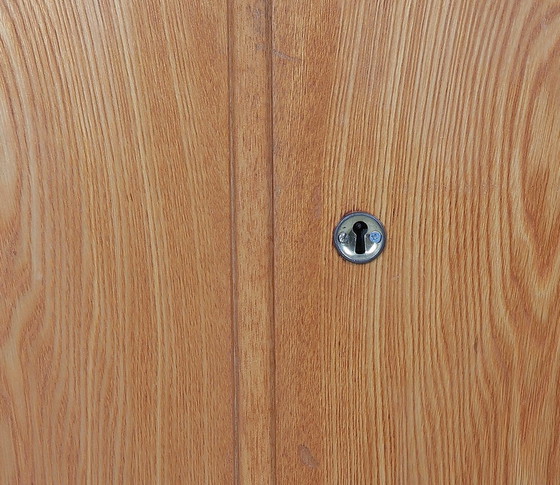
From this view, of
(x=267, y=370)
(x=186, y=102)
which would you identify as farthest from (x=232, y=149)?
(x=267, y=370)

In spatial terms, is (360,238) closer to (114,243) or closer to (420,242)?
(420,242)

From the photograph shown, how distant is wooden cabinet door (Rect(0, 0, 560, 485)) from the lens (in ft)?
1.34

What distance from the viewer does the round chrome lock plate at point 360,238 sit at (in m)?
0.42

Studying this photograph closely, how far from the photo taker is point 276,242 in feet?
1.39

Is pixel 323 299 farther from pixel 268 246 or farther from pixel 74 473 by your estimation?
pixel 74 473

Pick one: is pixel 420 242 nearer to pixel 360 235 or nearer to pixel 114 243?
pixel 360 235

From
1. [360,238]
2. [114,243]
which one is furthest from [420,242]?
[114,243]

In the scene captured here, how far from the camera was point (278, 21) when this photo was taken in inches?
16.0

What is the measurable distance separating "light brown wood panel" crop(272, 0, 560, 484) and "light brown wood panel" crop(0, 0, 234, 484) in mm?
45

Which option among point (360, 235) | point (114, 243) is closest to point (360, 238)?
point (360, 235)

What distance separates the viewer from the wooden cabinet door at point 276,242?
1.34ft

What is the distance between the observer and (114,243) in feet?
1.38

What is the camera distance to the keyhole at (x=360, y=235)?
423 mm

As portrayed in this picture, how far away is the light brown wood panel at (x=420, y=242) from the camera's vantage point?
1.35ft
